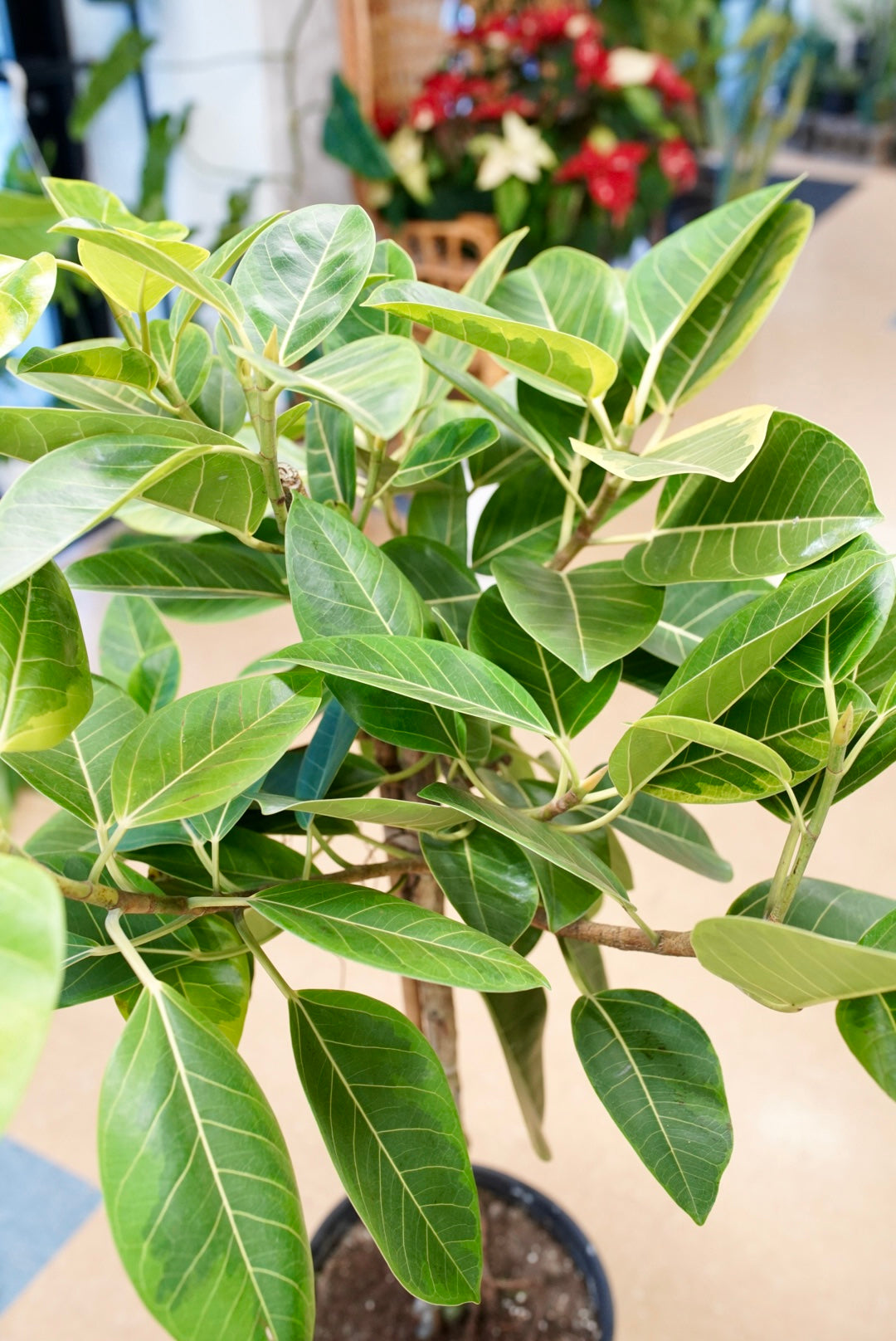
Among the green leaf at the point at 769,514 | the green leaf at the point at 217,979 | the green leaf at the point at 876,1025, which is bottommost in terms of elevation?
the green leaf at the point at 217,979

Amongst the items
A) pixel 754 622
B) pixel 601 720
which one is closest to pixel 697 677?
pixel 754 622

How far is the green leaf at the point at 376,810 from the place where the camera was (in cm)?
47

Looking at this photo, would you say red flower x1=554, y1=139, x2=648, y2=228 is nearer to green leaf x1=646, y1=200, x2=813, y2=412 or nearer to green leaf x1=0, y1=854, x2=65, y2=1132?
green leaf x1=646, y1=200, x2=813, y2=412

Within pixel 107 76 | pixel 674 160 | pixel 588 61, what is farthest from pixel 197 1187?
pixel 674 160

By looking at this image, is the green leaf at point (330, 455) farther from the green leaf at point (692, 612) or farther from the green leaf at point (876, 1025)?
the green leaf at point (876, 1025)

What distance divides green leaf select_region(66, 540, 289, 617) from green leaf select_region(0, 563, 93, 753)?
0.35 ft

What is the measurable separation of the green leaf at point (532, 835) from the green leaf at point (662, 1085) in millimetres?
113

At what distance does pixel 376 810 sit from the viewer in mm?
478

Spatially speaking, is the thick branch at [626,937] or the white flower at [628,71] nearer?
the thick branch at [626,937]

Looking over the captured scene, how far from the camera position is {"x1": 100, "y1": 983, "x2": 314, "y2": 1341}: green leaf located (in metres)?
0.41

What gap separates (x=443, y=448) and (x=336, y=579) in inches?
4.2

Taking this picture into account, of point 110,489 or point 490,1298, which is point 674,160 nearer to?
point 490,1298

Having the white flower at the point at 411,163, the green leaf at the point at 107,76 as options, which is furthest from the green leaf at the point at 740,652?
the white flower at the point at 411,163

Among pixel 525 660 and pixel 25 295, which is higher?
pixel 25 295
